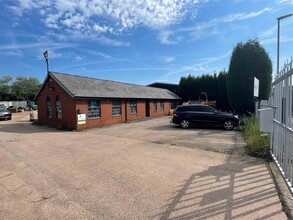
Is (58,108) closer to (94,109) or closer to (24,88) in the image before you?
(94,109)

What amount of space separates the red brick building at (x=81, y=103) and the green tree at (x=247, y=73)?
374 inches

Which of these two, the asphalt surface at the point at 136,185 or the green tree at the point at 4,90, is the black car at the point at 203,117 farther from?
the green tree at the point at 4,90

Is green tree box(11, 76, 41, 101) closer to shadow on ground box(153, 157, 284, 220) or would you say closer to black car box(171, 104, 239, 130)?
black car box(171, 104, 239, 130)

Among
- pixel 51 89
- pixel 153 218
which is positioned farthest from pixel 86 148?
pixel 51 89

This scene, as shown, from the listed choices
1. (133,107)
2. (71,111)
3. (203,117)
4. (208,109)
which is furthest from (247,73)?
(71,111)

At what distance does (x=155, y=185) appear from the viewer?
16.1ft

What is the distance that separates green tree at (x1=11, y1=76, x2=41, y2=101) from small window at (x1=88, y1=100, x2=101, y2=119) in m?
53.8

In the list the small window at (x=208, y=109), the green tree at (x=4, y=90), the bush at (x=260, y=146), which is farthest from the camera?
the green tree at (x=4, y=90)

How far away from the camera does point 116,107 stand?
1984 centimetres

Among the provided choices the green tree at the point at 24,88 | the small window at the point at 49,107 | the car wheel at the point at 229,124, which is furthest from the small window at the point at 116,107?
the green tree at the point at 24,88

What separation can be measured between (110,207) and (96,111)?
46.1 ft

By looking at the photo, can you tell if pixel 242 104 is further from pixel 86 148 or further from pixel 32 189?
pixel 32 189

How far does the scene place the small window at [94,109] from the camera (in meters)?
17.0

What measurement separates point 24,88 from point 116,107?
55.1 metres
